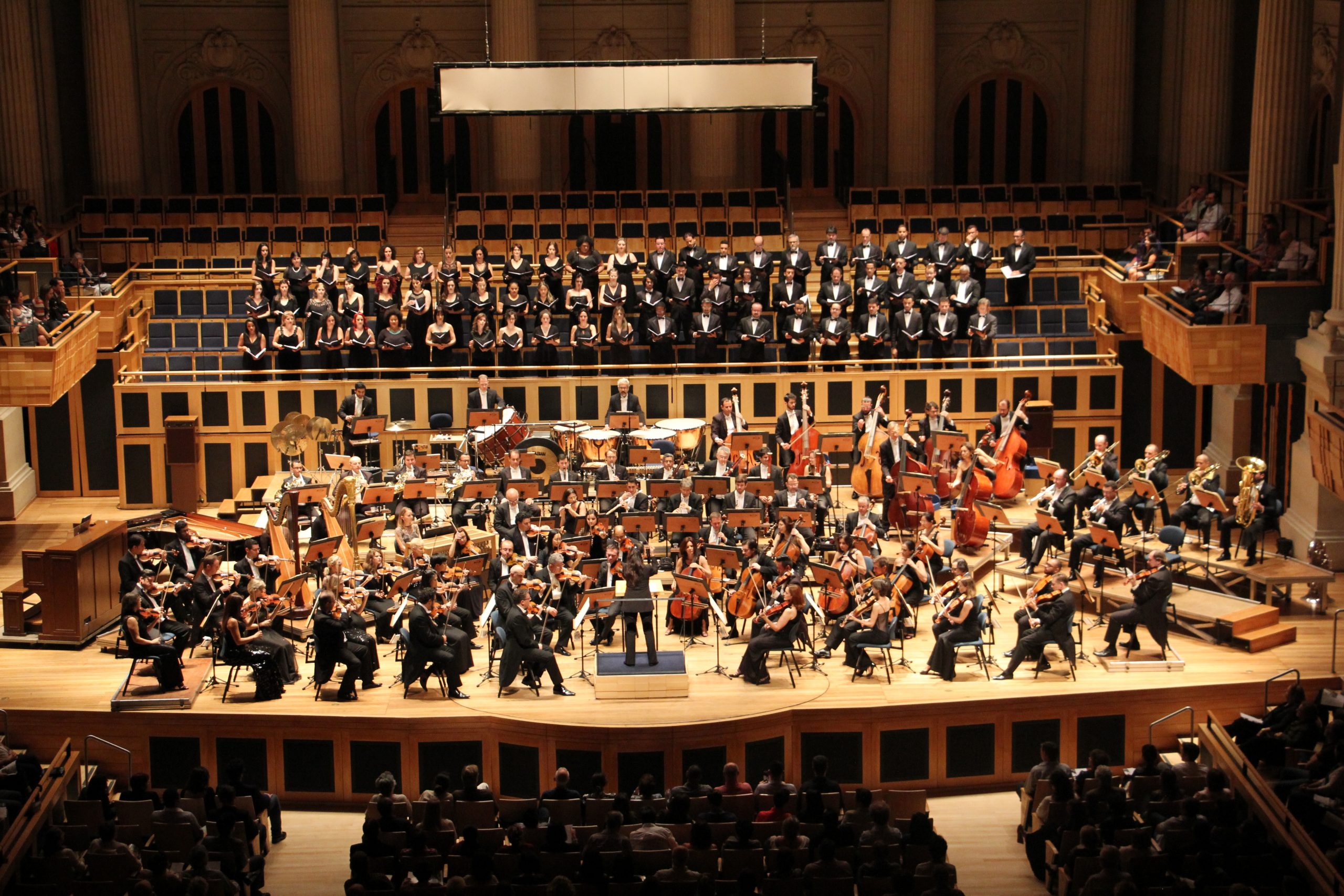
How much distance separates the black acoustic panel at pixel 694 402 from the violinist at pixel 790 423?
148cm

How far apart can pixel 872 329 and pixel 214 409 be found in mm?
8329

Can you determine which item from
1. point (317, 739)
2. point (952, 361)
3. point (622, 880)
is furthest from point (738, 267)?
point (622, 880)

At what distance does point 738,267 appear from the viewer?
2202 cm

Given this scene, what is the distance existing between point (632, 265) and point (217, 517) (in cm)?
622

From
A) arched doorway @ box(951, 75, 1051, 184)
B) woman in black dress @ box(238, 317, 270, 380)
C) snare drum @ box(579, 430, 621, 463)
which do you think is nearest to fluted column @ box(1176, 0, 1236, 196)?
arched doorway @ box(951, 75, 1051, 184)

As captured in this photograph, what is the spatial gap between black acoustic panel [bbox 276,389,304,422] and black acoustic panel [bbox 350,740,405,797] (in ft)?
24.2

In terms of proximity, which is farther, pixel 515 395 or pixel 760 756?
pixel 515 395

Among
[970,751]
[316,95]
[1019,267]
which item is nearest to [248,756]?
[970,751]

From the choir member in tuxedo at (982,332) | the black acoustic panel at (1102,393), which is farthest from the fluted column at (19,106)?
the black acoustic panel at (1102,393)

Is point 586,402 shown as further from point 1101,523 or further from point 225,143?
point 225,143

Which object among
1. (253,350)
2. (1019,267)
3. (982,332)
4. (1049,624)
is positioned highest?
(1019,267)

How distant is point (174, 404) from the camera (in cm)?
2086

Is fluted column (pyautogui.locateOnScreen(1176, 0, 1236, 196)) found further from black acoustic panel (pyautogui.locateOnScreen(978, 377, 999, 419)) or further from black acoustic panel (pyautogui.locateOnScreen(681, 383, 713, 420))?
black acoustic panel (pyautogui.locateOnScreen(681, 383, 713, 420))

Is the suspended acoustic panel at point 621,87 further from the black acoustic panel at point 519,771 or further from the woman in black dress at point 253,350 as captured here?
the black acoustic panel at point 519,771
